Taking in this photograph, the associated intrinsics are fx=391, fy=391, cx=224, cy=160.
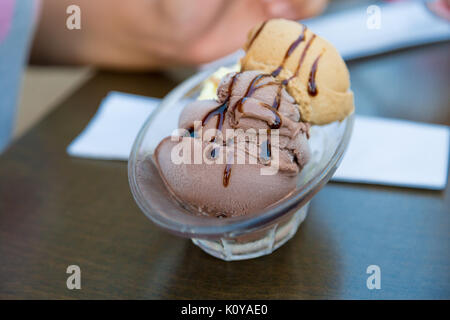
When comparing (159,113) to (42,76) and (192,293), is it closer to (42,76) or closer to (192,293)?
(192,293)

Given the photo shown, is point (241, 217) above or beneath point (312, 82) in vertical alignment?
beneath

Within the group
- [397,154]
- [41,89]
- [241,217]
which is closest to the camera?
[241,217]

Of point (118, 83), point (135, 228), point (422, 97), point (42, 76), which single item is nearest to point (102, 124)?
point (118, 83)

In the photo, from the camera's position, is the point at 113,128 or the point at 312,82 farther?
the point at 113,128

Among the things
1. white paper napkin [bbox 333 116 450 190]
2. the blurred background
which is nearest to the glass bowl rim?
white paper napkin [bbox 333 116 450 190]

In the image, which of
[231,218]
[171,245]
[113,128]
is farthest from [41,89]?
[231,218]

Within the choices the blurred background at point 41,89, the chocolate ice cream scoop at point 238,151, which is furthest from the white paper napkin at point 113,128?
the blurred background at point 41,89

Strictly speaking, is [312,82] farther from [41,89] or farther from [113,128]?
[41,89]

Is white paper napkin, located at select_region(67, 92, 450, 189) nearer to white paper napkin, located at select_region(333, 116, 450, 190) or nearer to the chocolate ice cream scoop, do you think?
white paper napkin, located at select_region(333, 116, 450, 190)
